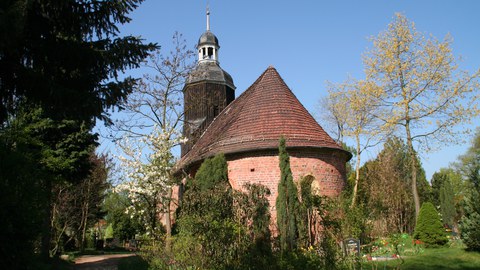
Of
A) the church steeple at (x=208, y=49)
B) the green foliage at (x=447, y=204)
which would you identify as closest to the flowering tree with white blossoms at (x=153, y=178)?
the church steeple at (x=208, y=49)

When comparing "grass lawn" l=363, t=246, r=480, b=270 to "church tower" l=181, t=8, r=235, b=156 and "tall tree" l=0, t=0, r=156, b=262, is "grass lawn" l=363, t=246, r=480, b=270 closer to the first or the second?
"tall tree" l=0, t=0, r=156, b=262

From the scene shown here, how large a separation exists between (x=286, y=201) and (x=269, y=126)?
11.7ft

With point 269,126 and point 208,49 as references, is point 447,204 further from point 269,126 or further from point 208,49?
point 269,126

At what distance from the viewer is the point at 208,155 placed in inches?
671

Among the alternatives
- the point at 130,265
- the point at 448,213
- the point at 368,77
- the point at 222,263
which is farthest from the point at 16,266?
the point at 448,213

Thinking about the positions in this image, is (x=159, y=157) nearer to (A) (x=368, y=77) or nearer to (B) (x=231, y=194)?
(B) (x=231, y=194)

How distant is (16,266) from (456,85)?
20.5 meters

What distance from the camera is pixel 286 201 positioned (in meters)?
14.3

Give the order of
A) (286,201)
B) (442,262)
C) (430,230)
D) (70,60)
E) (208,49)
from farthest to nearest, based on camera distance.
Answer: (208,49) < (430,230) < (286,201) < (442,262) < (70,60)

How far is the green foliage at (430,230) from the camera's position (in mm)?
18375

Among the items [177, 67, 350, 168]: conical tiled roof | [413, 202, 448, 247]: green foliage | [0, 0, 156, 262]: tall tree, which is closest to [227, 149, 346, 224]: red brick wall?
[177, 67, 350, 168]: conical tiled roof

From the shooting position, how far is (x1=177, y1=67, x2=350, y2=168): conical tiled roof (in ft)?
53.2

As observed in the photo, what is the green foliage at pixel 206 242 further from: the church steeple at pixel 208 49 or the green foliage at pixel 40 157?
the church steeple at pixel 208 49

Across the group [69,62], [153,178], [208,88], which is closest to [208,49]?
[208,88]
